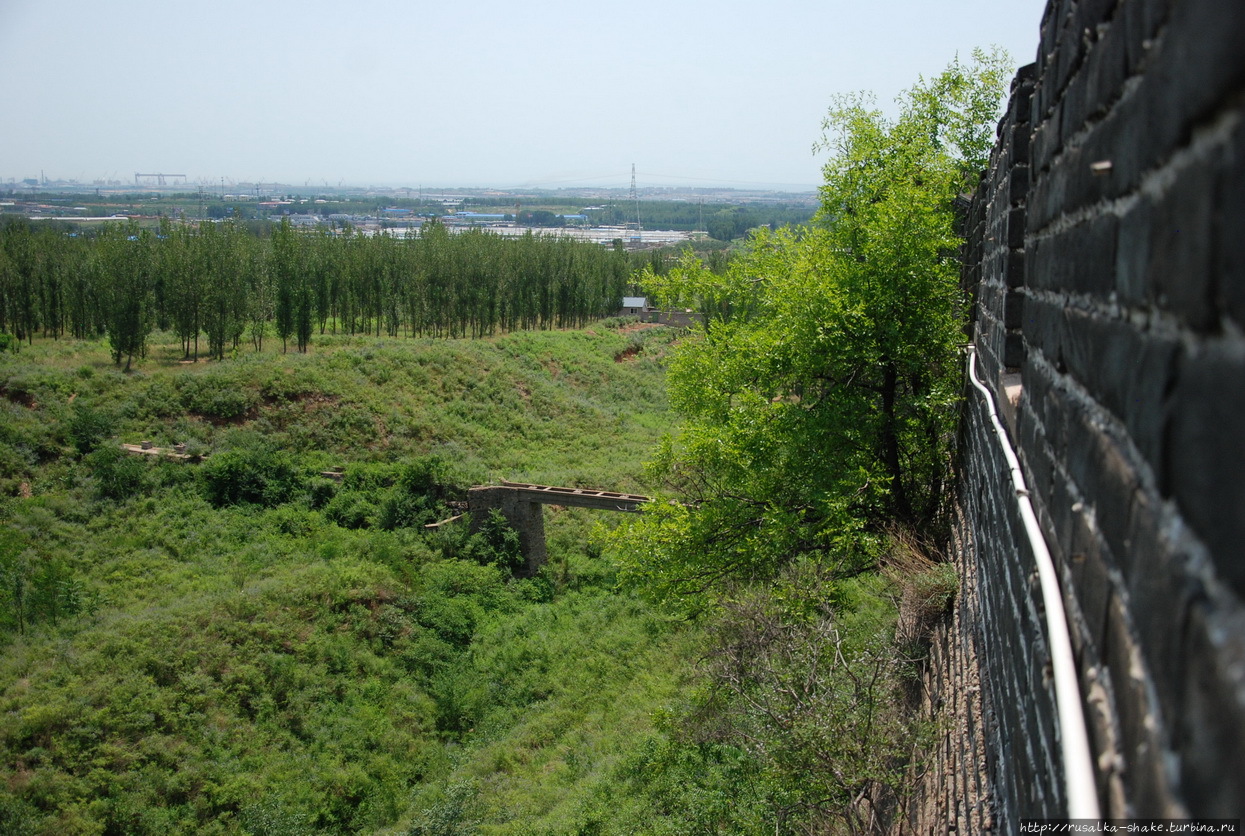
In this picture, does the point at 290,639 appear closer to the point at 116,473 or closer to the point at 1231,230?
the point at 116,473

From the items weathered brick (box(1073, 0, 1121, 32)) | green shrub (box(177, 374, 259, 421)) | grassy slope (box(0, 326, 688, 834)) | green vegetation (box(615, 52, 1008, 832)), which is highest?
weathered brick (box(1073, 0, 1121, 32))

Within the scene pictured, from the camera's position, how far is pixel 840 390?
9.33 metres

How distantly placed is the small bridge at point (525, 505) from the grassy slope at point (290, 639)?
81 centimetres

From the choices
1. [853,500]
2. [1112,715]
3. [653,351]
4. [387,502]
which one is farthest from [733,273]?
[653,351]

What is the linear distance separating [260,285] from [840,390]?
3582cm

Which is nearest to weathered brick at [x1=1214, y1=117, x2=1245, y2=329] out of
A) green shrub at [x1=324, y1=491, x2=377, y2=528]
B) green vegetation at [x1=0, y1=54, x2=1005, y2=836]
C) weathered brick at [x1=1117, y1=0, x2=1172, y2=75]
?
weathered brick at [x1=1117, y1=0, x2=1172, y2=75]

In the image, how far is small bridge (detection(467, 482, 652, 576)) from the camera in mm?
23117

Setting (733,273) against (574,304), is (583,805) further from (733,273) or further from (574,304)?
(574,304)

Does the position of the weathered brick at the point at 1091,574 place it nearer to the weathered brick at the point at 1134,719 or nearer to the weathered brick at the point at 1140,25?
the weathered brick at the point at 1134,719

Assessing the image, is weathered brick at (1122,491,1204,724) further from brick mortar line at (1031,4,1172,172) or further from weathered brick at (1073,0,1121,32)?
weathered brick at (1073,0,1121,32)

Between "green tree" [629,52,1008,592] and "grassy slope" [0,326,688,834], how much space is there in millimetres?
4942

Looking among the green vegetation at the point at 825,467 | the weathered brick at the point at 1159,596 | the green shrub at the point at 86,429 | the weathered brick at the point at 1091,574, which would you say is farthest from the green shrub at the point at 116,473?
the weathered brick at the point at 1159,596

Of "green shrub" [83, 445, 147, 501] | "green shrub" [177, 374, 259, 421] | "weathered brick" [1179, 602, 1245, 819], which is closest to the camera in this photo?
"weathered brick" [1179, 602, 1245, 819]

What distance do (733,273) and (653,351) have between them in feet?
112
